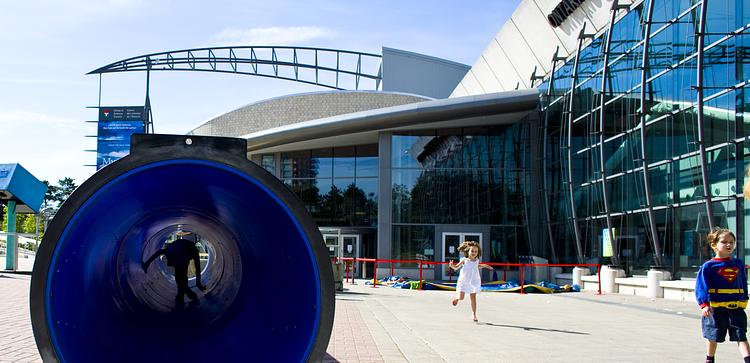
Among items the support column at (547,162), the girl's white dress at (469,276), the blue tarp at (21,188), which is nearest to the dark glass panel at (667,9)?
the support column at (547,162)

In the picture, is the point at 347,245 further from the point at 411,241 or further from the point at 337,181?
the point at 411,241

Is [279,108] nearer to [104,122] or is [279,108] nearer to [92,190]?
[104,122]

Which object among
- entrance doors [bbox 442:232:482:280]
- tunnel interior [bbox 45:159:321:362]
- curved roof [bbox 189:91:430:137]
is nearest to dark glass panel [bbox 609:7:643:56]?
entrance doors [bbox 442:232:482:280]

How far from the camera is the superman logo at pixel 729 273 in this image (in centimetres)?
740

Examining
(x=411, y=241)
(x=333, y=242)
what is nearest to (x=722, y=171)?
(x=411, y=241)

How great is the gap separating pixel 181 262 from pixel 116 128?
46.1m

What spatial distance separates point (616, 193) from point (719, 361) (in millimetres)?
16903

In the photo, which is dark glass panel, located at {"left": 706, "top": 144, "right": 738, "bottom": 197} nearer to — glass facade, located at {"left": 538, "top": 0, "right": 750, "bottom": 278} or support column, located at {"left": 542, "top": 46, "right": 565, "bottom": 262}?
glass facade, located at {"left": 538, "top": 0, "right": 750, "bottom": 278}

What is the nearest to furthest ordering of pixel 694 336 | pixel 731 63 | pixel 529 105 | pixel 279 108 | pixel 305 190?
pixel 694 336 → pixel 731 63 → pixel 529 105 → pixel 305 190 → pixel 279 108

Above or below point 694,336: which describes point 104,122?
above

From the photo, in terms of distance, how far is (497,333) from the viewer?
424 inches

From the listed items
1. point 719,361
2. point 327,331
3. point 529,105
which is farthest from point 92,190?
point 529,105

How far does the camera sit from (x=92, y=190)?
413 centimetres

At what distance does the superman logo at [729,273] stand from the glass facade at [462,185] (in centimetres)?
2500
